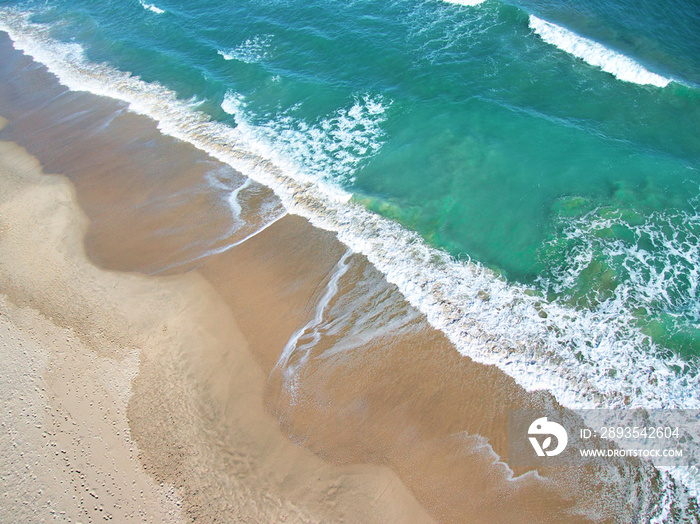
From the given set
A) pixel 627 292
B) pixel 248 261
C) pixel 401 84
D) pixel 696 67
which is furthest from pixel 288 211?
pixel 696 67

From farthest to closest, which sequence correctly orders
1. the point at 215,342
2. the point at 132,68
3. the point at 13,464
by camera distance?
the point at 132,68 < the point at 215,342 < the point at 13,464

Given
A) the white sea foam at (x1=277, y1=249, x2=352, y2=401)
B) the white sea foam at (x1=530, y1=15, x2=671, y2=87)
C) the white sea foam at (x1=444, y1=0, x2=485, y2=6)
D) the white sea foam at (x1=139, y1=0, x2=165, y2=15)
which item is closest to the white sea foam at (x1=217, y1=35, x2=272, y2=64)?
the white sea foam at (x1=139, y1=0, x2=165, y2=15)

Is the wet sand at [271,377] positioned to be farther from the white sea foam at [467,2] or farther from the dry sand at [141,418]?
the white sea foam at [467,2]

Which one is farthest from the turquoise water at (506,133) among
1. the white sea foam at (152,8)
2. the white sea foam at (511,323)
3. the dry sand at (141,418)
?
the dry sand at (141,418)

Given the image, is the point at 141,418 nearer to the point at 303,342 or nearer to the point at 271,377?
the point at 271,377

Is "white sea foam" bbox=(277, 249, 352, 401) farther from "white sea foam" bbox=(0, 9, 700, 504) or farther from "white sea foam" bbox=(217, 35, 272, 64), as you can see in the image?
"white sea foam" bbox=(217, 35, 272, 64)

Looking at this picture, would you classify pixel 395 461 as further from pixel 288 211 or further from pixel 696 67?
pixel 696 67

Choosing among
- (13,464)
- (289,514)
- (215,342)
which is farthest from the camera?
(215,342)

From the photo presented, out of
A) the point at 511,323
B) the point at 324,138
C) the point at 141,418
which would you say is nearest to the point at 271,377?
the point at 141,418
